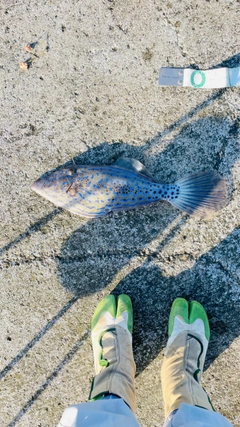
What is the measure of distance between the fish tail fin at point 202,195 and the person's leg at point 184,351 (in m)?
0.83

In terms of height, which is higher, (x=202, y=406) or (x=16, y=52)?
(x=16, y=52)

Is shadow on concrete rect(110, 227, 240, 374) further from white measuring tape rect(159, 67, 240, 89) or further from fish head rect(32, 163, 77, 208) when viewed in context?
white measuring tape rect(159, 67, 240, 89)

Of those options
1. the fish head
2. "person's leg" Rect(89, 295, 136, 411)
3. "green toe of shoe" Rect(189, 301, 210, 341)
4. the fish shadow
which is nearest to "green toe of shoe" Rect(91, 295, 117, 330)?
"person's leg" Rect(89, 295, 136, 411)

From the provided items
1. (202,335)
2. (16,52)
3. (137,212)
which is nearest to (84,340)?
(202,335)

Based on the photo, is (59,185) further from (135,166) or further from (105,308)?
(105,308)

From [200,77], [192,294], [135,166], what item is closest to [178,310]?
[192,294]

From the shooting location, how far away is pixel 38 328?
337cm

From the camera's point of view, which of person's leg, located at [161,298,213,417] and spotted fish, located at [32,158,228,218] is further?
spotted fish, located at [32,158,228,218]

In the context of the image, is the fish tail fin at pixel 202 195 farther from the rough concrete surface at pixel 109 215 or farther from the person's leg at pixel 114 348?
the person's leg at pixel 114 348

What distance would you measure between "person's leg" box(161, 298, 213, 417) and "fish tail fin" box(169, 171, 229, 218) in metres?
0.83

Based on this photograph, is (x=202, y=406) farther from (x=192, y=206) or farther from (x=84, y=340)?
(x=192, y=206)

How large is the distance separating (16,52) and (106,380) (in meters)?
3.11

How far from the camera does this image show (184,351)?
312cm

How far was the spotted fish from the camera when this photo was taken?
10.4ft
